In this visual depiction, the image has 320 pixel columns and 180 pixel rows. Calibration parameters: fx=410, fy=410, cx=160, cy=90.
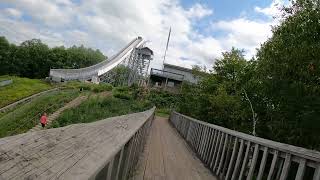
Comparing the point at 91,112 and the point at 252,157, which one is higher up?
the point at 252,157

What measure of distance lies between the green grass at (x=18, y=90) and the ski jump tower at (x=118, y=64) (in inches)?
149

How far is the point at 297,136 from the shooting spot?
9.34 meters

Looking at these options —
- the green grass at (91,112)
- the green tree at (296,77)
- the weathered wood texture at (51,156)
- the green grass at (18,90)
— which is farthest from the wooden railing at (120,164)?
the green grass at (18,90)

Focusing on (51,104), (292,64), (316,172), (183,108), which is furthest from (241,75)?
(51,104)

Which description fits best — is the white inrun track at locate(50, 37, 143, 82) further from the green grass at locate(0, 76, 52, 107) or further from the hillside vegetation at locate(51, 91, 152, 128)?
the hillside vegetation at locate(51, 91, 152, 128)

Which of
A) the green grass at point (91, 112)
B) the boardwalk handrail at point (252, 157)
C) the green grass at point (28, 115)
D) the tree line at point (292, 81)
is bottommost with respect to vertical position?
the green grass at point (28, 115)

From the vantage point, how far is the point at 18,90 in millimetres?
58750

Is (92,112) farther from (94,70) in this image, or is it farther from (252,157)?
(94,70)

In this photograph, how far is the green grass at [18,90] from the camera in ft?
168

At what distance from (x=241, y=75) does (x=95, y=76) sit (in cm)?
5520

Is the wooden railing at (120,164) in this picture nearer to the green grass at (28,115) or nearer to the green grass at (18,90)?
the green grass at (28,115)

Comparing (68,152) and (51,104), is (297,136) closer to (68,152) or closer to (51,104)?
(68,152)

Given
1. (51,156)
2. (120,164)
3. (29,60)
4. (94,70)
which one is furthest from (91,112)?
(29,60)

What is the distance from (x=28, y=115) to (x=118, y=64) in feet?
161
